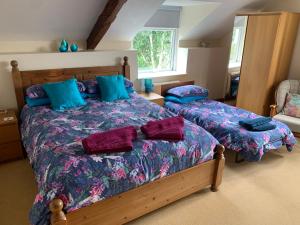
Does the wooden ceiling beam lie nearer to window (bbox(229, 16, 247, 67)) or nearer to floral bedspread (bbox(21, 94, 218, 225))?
floral bedspread (bbox(21, 94, 218, 225))

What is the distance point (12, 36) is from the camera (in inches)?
121

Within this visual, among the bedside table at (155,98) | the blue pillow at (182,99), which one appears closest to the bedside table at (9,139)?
the bedside table at (155,98)

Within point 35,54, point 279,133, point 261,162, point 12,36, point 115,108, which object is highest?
point 12,36

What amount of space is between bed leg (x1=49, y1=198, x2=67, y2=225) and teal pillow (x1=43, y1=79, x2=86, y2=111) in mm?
1541

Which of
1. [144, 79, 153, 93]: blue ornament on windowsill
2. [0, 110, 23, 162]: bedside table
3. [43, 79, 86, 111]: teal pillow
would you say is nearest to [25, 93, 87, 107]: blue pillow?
[43, 79, 86, 111]: teal pillow

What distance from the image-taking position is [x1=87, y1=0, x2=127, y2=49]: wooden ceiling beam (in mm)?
2895

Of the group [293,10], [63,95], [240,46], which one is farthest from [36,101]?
[293,10]

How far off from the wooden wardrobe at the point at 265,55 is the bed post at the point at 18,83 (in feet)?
11.4

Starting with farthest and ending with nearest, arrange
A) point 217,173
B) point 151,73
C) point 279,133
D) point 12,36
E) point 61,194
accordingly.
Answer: point 151,73 < point 12,36 < point 279,133 < point 217,173 < point 61,194

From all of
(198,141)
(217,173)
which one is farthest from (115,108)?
(217,173)

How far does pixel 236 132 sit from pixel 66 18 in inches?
101

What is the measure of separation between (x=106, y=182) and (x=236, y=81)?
381 cm

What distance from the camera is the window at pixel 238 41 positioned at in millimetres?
4190

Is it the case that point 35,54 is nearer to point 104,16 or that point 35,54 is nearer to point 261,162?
point 104,16
